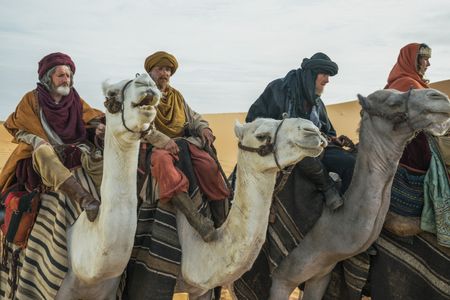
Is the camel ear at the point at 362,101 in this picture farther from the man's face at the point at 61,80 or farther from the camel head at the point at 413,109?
the man's face at the point at 61,80

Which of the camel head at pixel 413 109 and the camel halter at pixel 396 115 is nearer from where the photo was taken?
the camel head at pixel 413 109

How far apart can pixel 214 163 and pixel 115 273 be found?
1.27 meters

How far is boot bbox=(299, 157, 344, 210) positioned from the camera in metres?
5.75

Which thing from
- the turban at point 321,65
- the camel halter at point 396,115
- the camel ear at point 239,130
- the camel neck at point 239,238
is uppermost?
the turban at point 321,65

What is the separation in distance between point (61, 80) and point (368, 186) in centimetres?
248

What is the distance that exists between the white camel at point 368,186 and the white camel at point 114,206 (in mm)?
1671

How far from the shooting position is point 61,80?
218 inches

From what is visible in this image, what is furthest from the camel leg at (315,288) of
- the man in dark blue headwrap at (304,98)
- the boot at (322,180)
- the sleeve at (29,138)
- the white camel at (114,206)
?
the sleeve at (29,138)

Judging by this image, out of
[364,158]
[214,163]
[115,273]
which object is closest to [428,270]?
[364,158]

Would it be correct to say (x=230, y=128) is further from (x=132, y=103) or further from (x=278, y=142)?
(x=132, y=103)

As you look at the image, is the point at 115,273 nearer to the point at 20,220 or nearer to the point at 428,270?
the point at 20,220

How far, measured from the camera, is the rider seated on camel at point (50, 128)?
17.4ft

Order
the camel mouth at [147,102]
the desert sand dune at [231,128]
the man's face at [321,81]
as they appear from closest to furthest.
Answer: the camel mouth at [147,102], the man's face at [321,81], the desert sand dune at [231,128]

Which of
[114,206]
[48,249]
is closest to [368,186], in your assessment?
[114,206]
